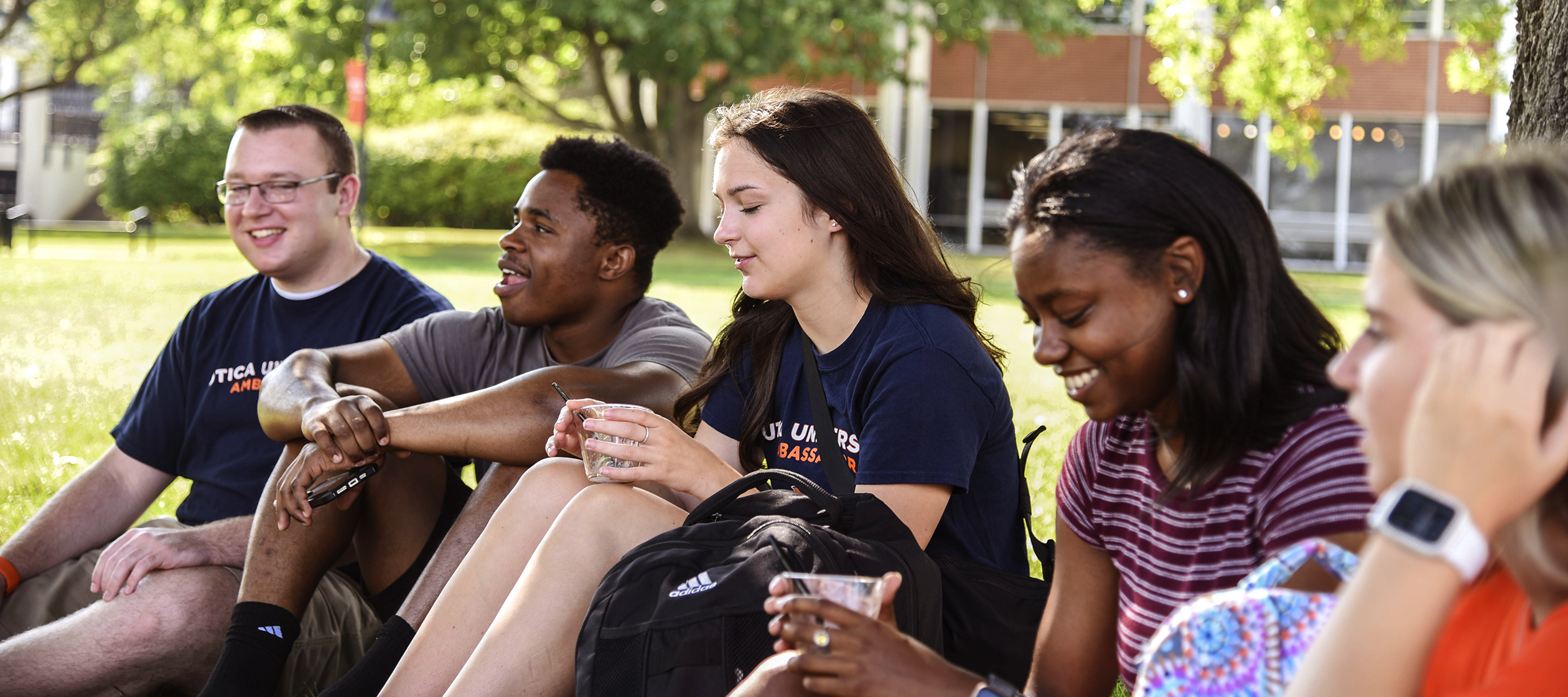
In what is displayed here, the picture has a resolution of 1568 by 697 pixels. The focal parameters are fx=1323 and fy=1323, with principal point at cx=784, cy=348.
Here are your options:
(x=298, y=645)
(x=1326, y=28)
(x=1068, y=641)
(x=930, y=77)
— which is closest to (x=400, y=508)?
(x=298, y=645)

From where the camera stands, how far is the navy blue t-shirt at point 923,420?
2.77 metres

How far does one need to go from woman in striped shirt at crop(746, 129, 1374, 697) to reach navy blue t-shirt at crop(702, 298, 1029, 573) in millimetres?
643

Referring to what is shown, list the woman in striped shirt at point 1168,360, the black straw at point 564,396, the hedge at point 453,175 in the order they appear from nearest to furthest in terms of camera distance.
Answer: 1. the woman in striped shirt at point 1168,360
2. the black straw at point 564,396
3. the hedge at point 453,175

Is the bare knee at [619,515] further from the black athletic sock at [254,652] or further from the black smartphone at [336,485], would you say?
the black athletic sock at [254,652]

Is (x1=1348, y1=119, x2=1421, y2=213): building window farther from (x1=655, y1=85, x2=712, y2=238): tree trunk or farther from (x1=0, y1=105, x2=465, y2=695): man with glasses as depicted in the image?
(x1=0, y1=105, x2=465, y2=695): man with glasses

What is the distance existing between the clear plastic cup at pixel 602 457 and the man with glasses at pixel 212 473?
98 centimetres

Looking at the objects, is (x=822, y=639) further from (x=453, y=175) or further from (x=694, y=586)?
(x=453, y=175)

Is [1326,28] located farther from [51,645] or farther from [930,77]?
[930,77]

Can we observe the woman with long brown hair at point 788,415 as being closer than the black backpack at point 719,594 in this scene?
No

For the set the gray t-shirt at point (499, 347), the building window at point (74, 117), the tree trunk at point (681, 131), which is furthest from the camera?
the building window at point (74, 117)

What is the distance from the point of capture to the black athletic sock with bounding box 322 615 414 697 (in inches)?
115

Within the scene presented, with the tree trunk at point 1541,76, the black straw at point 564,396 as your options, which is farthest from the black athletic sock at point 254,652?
the tree trunk at point 1541,76


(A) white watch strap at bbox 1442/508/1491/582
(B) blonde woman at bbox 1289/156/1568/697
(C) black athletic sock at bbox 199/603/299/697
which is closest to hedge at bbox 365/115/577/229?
(C) black athletic sock at bbox 199/603/299/697

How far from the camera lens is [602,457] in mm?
2861
